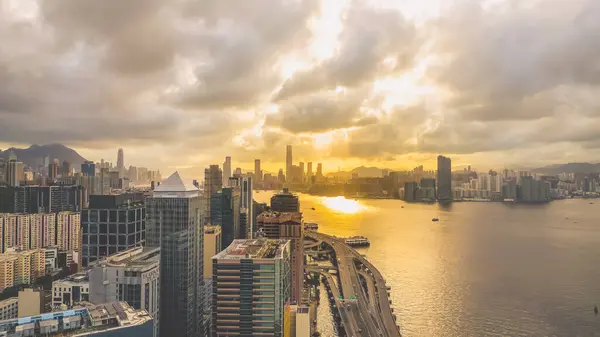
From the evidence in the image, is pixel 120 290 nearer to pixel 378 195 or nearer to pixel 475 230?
pixel 475 230

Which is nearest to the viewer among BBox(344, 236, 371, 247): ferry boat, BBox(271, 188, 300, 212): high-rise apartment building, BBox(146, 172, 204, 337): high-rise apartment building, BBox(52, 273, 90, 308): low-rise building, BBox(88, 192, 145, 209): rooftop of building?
BBox(52, 273, 90, 308): low-rise building

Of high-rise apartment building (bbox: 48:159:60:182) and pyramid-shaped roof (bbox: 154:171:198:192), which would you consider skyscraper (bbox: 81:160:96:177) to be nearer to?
high-rise apartment building (bbox: 48:159:60:182)

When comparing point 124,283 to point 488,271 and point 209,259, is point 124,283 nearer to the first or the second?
point 209,259

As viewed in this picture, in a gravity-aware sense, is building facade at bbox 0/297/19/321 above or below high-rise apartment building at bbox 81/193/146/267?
below

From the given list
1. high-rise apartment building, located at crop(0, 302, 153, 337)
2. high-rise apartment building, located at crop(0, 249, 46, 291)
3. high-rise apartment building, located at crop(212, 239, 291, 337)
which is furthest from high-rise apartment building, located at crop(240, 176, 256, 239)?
high-rise apartment building, located at crop(0, 302, 153, 337)

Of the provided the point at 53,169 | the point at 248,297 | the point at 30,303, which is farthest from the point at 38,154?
the point at 248,297

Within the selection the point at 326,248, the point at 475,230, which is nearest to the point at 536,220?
the point at 475,230
